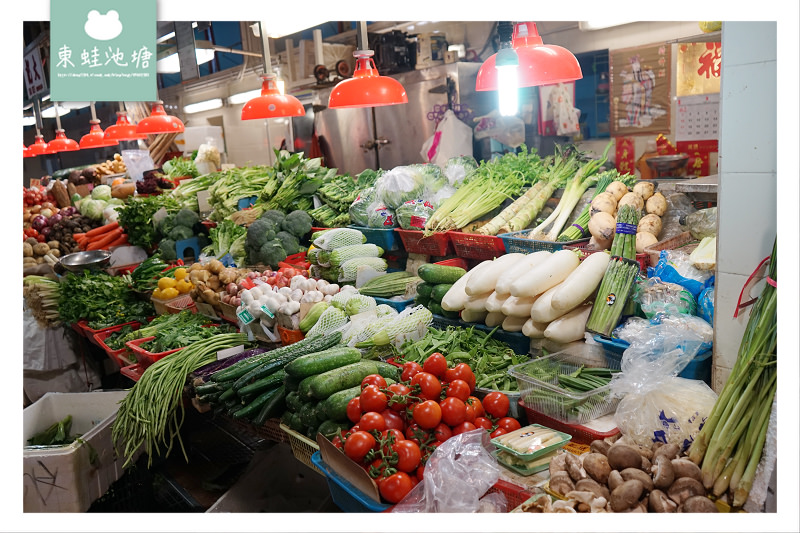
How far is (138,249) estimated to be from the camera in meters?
7.26

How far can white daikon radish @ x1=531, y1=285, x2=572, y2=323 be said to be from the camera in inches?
122

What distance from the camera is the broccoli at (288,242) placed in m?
5.45

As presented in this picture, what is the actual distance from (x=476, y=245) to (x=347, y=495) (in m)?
2.08

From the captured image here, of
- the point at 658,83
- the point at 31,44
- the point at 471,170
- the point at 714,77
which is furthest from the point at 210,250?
the point at 31,44

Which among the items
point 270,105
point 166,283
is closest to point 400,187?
point 270,105

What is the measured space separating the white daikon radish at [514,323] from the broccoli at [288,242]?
2628 millimetres

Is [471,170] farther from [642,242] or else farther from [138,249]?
[138,249]

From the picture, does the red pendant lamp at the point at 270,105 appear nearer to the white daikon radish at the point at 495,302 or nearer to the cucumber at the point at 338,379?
the white daikon radish at the point at 495,302

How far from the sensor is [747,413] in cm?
206

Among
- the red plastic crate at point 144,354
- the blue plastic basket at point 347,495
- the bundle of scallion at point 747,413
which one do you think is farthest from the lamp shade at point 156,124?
the bundle of scallion at point 747,413

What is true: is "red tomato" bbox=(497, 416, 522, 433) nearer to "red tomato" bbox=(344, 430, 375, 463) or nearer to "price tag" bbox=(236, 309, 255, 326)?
"red tomato" bbox=(344, 430, 375, 463)

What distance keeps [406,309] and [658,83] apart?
15.4 feet

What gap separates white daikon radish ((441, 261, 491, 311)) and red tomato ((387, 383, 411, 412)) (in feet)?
3.17

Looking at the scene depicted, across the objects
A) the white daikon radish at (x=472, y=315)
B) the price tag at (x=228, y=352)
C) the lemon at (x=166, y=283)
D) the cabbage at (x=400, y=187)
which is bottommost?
the price tag at (x=228, y=352)
